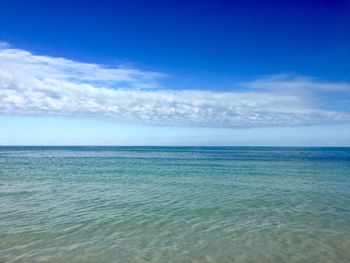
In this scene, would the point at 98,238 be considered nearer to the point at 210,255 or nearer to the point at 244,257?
the point at 210,255

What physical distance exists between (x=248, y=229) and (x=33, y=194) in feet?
49.2

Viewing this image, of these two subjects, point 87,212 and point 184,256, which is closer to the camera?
point 184,256

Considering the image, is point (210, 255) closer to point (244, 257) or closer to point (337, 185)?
point (244, 257)

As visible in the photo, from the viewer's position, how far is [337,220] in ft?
49.0

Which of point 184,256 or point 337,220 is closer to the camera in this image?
point 184,256

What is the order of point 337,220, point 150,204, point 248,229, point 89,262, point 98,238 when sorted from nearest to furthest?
point 89,262, point 98,238, point 248,229, point 337,220, point 150,204

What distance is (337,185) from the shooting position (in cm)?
2753

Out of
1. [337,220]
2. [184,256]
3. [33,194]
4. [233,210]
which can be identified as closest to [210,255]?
[184,256]

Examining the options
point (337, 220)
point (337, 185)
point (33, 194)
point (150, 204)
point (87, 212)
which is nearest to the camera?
point (337, 220)

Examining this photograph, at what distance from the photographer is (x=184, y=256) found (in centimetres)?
1023

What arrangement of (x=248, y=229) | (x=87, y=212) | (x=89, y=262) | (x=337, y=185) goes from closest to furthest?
(x=89, y=262) → (x=248, y=229) → (x=87, y=212) → (x=337, y=185)

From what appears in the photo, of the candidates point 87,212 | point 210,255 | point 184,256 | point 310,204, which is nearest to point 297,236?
point 210,255

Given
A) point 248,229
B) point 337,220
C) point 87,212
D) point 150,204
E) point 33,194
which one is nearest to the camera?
point 248,229

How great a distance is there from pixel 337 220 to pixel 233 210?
16.0 feet
